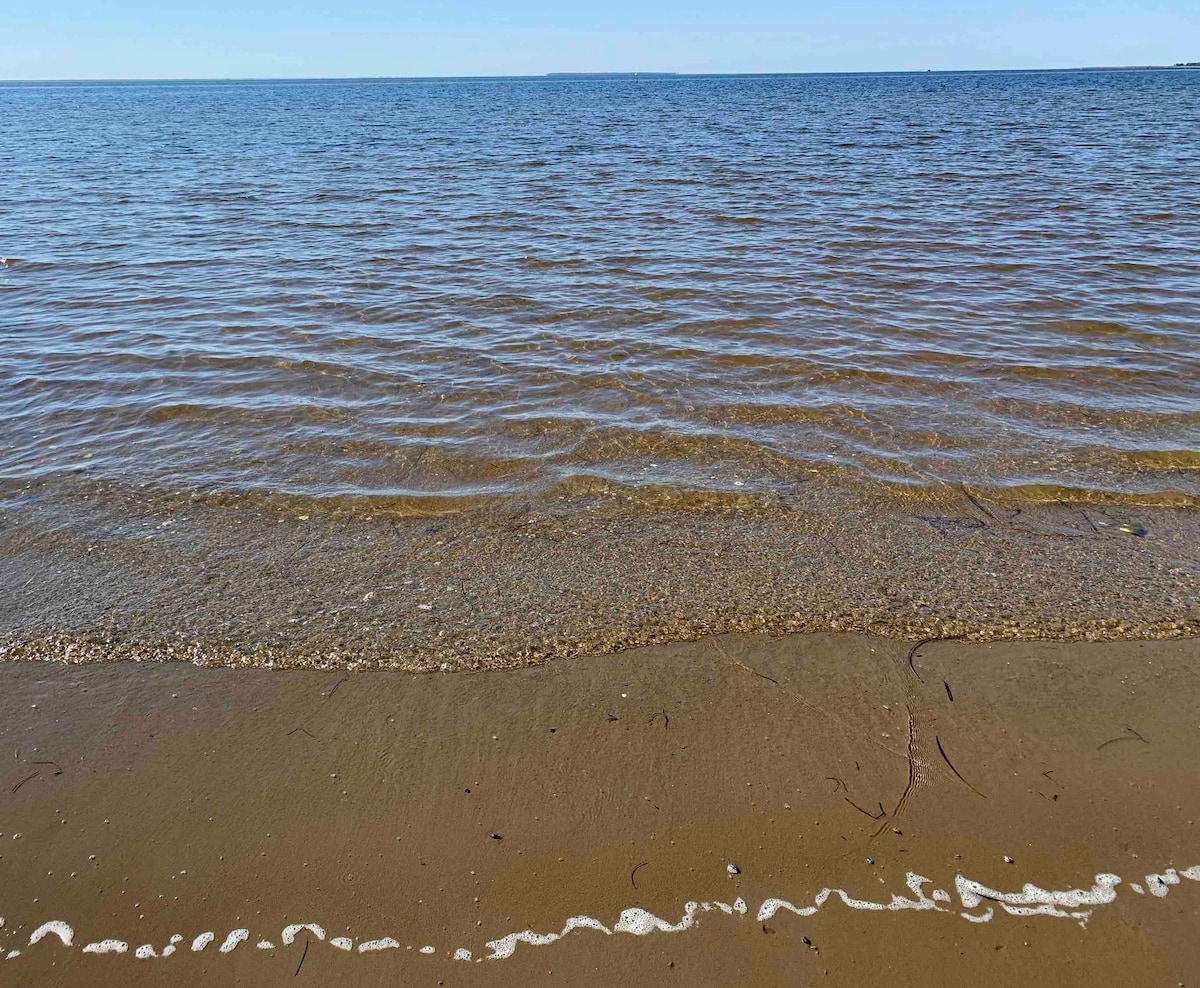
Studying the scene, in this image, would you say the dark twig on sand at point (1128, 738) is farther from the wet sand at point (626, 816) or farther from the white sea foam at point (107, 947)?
the white sea foam at point (107, 947)

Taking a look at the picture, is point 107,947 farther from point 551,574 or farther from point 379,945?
point 551,574

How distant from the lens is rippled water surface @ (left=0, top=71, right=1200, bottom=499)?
20.4ft

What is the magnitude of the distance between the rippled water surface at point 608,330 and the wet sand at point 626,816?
2.16 meters

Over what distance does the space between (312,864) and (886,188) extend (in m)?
18.4

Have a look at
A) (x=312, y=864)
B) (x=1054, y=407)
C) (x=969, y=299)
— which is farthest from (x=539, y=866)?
(x=969, y=299)

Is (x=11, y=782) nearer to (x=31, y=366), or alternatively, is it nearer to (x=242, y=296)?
(x=31, y=366)

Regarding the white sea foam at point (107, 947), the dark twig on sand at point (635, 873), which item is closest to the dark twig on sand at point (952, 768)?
the dark twig on sand at point (635, 873)

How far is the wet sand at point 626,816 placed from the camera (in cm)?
267

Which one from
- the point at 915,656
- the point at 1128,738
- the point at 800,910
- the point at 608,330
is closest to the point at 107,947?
the point at 800,910

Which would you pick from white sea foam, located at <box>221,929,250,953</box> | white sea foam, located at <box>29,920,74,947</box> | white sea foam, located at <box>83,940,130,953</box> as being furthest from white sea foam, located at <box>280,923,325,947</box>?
white sea foam, located at <box>29,920,74,947</box>

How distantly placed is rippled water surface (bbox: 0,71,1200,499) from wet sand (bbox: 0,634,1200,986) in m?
2.16

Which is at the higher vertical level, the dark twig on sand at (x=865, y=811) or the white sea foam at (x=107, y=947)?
the dark twig on sand at (x=865, y=811)

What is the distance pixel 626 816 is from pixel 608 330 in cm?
665

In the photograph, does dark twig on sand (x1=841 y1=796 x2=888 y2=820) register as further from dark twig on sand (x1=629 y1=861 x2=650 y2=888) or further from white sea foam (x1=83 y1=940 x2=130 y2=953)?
white sea foam (x1=83 y1=940 x2=130 y2=953)
